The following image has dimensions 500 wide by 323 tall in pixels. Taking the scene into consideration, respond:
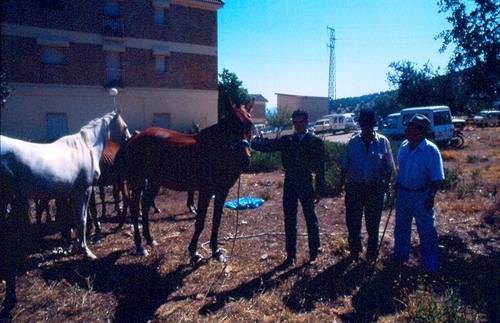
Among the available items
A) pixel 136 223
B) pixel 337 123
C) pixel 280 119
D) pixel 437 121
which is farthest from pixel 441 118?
pixel 280 119

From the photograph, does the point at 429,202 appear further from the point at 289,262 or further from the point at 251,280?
the point at 251,280

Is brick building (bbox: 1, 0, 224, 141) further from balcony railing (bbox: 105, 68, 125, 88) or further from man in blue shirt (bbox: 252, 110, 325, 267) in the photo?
man in blue shirt (bbox: 252, 110, 325, 267)

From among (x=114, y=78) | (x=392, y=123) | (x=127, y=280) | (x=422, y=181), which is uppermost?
(x=114, y=78)

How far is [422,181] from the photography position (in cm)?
439

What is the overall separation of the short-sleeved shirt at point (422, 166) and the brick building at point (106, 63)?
53.9 feet

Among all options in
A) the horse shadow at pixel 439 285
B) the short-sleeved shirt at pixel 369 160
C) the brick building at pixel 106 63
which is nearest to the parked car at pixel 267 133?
the short-sleeved shirt at pixel 369 160

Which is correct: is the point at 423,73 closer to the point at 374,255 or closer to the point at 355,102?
the point at 374,255

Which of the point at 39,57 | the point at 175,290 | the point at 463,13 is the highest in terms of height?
the point at 39,57

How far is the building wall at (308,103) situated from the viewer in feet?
181

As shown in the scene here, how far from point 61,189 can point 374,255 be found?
429cm

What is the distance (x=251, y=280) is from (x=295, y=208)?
1.11 m

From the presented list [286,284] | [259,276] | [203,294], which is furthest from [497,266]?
[203,294]

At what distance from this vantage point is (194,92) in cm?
2606

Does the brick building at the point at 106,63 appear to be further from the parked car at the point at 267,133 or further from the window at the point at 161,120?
the parked car at the point at 267,133
